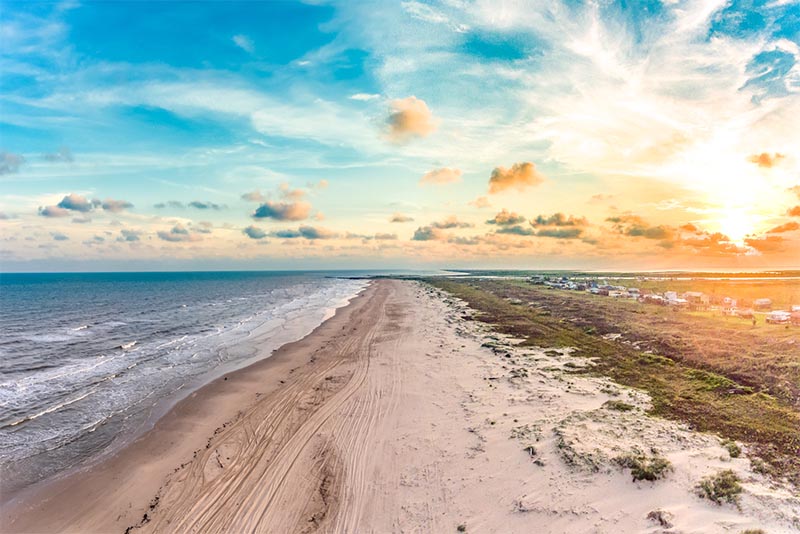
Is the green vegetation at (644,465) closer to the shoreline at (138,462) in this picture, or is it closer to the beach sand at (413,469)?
the beach sand at (413,469)

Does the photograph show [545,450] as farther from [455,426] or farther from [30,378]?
[30,378]

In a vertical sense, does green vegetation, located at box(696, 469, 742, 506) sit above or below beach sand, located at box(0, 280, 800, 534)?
above

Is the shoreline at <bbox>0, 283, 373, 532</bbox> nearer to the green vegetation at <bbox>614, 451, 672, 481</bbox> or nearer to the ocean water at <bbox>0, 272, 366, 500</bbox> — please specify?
the ocean water at <bbox>0, 272, 366, 500</bbox>

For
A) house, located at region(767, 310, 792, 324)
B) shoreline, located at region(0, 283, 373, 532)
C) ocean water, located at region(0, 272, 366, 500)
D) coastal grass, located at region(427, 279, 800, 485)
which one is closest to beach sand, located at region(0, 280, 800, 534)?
shoreline, located at region(0, 283, 373, 532)

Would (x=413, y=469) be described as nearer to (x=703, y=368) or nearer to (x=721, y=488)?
(x=721, y=488)

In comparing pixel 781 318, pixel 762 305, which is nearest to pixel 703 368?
pixel 781 318

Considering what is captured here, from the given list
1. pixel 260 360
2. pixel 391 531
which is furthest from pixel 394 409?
pixel 260 360

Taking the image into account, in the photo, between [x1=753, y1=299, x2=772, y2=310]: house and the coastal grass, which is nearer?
the coastal grass
